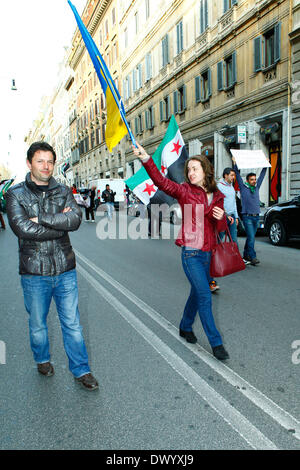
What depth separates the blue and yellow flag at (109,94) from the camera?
11.9 ft

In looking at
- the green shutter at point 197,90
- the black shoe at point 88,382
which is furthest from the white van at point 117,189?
the black shoe at point 88,382

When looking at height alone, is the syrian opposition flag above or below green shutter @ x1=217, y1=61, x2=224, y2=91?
below

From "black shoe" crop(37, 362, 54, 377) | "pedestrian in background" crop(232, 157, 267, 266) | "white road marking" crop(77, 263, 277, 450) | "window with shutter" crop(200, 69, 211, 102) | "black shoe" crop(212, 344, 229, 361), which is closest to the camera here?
"white road marking" crop(77, 263, 277, 450)

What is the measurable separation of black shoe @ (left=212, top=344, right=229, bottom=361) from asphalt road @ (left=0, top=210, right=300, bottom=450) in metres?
0.06

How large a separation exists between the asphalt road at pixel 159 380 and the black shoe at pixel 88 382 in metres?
0.05

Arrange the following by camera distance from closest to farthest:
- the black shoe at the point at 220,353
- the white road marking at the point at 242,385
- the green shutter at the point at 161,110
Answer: the white road marking at the point at 242,385
the black shoe at the point at 220,353
the green shutter at the point at 161,110

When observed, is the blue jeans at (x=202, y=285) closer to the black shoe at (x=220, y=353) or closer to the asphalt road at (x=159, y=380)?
the black shoe at (x=220, y=353)

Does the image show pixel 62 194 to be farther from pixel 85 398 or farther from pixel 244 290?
pixel 244 290

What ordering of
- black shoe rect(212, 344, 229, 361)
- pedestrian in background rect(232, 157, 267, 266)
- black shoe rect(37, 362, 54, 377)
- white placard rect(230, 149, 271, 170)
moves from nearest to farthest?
black shoe rect(37, 362, 54, 377) < black shoe rect(212, 344, 229, 361) < pedestrian in background rect(232, 157, 267, 266) < white placard rect(230, 149, 271, 170)

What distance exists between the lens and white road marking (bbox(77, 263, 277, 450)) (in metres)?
2.36

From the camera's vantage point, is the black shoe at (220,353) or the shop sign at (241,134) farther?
the shop sign at (241,134)

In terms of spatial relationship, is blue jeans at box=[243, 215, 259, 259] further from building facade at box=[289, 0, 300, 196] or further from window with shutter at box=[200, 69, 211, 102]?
window with shutter at box=[200, 69, 211, 102]

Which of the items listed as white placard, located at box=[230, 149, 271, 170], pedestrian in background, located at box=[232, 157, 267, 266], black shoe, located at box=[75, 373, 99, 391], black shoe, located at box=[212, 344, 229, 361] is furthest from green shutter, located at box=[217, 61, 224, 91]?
black shoe, located at box=[75, 373, 99, 391]

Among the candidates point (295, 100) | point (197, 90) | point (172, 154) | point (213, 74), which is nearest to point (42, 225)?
point (172, 154)
